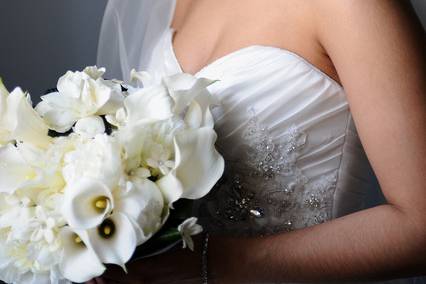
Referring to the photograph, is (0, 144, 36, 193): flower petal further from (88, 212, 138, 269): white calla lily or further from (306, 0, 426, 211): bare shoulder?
(306, 0, 426, 211): bare shoulder

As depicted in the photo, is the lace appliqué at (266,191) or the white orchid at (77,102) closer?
the white orchid at (77,102)

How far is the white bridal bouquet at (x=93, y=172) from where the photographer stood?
0.62 m

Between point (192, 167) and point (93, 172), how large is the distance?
114mm

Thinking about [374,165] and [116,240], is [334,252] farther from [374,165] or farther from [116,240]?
[116,240]

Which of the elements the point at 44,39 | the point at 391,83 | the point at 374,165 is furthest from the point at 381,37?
the point at 44,39

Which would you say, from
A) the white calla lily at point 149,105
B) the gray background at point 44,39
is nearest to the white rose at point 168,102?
the white calla lily at point 149,105

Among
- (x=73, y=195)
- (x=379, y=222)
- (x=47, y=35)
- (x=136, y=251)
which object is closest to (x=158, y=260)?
(x=136, y=251)

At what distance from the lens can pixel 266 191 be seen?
2.98 ft

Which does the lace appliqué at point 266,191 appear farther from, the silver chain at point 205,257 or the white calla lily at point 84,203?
the white calla lily at point 84,203

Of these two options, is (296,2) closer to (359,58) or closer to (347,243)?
(359,58)

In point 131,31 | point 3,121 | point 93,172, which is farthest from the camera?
point 131,31

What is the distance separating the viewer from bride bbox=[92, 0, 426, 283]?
0.75 meters

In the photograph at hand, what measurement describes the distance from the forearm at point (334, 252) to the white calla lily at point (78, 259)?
20 cm

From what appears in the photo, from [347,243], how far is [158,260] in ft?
0.84
